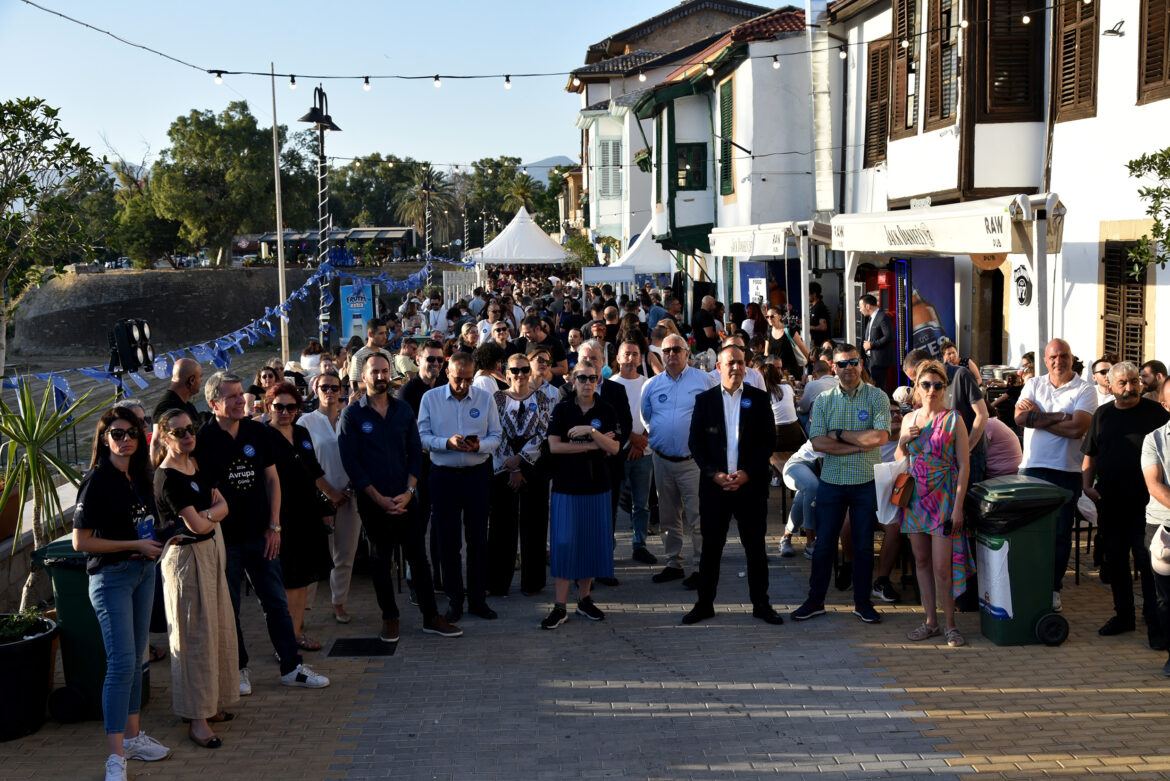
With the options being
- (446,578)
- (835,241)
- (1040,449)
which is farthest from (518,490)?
(835,241)

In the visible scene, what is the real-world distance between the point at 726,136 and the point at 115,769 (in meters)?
20.6

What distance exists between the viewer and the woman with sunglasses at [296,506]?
696 centimetres

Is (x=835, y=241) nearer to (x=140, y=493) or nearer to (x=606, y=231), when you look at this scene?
(x=140, y=493)

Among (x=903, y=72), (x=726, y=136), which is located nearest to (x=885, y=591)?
(x=903, y=72)

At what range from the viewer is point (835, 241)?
46.0 ft

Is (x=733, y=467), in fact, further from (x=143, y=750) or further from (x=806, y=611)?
(x=143, y=750)

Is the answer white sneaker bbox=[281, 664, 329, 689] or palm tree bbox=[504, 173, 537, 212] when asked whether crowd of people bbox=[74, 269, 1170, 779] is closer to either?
white sneaker bbox=[281, 664, 329, 689]

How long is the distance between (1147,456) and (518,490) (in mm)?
4414

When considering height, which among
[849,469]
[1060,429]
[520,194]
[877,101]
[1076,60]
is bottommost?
[849,469]

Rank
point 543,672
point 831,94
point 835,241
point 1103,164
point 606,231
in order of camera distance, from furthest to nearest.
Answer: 1. point 606,231
2. point 831,94
3. point 835,241
4. point 1103,164
5. point 543,672

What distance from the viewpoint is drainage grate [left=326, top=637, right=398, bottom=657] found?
7402mm

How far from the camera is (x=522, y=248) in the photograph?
37.7 metres

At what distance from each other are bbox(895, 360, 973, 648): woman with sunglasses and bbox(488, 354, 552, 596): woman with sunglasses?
2.72 m

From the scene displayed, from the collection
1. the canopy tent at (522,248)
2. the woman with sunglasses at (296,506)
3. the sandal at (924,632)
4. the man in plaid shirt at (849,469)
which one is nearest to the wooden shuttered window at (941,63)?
the man in plaid shirt at (849,469)
